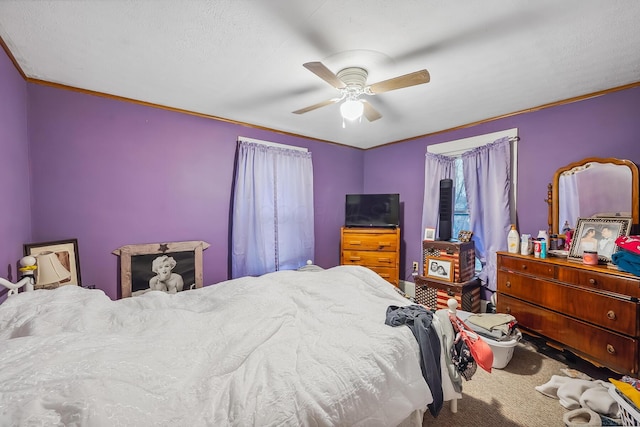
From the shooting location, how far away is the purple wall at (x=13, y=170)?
169cm

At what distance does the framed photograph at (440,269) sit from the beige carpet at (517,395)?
3.00 feet

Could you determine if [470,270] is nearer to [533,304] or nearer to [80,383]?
[533,304]

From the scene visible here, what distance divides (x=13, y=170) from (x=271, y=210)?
228 centimetres

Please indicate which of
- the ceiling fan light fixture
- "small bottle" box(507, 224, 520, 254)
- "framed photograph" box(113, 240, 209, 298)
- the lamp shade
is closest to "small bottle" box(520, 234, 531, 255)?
"small bottle" box(507, 224, 520, 254)

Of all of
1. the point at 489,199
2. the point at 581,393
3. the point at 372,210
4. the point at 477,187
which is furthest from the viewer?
the point at 372,210

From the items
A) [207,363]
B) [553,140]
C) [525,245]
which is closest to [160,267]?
[207,363]

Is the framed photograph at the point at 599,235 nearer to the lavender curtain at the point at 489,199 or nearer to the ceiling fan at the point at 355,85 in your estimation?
the lavender curtain at the point at 489,199

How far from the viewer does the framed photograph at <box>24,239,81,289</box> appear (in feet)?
6.98

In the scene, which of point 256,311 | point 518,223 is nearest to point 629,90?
point 518,223

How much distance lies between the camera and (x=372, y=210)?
4.00 meters

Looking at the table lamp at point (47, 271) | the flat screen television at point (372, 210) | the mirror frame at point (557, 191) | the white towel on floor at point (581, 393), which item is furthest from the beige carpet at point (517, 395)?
the table lamp at point (47, 271)

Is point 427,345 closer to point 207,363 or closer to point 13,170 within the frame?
point 207,363

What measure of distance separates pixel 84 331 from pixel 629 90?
163 inches

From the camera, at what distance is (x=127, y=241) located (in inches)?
102
